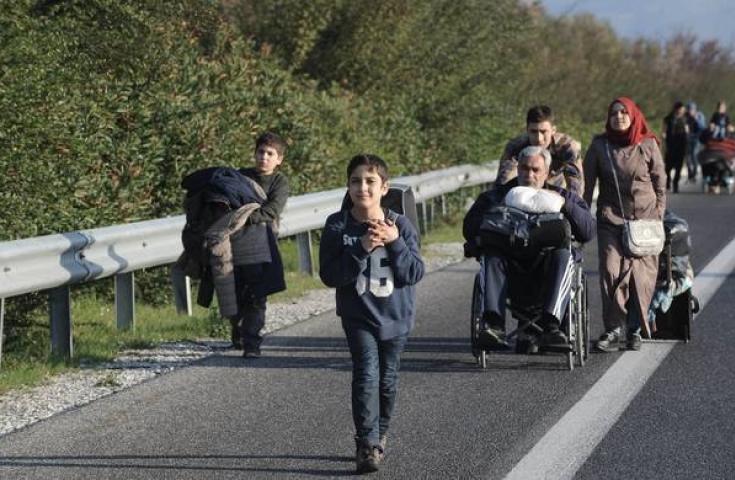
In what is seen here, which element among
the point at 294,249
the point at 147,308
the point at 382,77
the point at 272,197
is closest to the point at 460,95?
the point at 382,77

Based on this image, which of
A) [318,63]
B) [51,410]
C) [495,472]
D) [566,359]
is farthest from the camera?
[318,63]

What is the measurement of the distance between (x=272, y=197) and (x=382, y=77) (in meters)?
14.1

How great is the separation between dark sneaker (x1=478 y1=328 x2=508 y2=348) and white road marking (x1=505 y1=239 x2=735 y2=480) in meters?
0.65

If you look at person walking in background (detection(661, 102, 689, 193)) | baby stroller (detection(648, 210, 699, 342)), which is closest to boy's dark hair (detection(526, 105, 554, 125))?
baby stroller (detection(648, 210, 699, 342))

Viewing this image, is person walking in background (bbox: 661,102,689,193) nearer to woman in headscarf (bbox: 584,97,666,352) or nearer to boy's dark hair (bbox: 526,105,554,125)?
woman in headscarf (bbox: 584,97,666,352)

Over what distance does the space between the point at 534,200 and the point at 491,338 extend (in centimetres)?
91

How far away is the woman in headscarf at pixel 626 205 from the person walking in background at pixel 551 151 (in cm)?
34

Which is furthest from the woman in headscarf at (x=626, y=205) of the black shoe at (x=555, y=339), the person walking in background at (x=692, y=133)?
the person walking in background at (x=692, y=133)

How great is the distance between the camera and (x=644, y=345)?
1112 centimetres

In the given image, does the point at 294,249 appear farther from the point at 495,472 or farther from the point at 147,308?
the point at 495,472

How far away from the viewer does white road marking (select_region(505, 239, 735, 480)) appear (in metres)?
7.09

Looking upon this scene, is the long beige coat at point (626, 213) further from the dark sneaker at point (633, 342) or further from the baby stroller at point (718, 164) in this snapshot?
the baby stroller at point (718, 164)

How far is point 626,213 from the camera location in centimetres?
1112

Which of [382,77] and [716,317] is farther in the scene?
[382,77]
